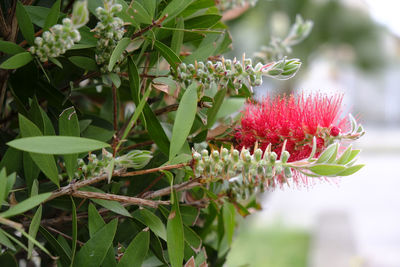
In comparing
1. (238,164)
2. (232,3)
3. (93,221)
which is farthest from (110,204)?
(232,3)

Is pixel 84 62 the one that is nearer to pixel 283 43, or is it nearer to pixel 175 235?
pixel 175 235

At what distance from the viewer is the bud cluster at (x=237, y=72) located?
1.34 ft

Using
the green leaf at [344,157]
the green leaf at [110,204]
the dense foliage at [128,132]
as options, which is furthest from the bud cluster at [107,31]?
the green leaf at [344,157]

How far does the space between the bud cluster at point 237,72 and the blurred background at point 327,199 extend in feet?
6.37

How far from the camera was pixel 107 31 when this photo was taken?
387mm

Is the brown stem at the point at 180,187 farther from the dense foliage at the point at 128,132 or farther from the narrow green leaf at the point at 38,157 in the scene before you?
the narrow green leaf at the point at 38,157

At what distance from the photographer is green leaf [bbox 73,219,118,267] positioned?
41cm

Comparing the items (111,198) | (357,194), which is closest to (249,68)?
(111,198)

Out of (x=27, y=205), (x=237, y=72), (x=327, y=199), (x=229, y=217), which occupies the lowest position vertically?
(x=327, y=199)

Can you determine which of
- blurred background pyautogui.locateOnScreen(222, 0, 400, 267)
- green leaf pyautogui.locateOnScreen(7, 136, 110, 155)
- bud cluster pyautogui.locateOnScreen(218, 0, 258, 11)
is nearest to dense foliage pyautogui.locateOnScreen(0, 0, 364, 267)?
green leaf pyautogui.locateOnScreen(7, 136, 110, 155)

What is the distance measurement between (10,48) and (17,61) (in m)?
0.03

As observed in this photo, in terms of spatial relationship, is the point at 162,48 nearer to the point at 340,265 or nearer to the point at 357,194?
the point at 340,265

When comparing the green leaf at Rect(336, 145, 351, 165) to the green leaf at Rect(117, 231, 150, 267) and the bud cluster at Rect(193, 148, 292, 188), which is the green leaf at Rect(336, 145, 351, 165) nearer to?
the bud cluster at Rect(193, 148, 292, 188)

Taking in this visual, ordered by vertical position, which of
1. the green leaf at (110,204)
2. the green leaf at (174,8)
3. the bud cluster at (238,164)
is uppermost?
→ the green leaf at (174,8)
